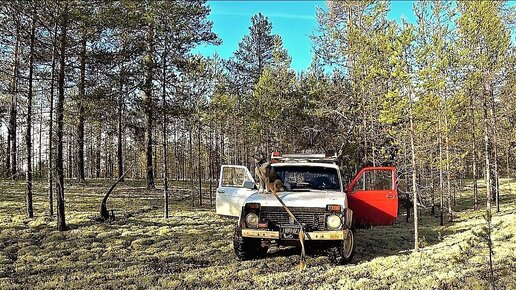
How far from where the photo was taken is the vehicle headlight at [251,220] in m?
8.16

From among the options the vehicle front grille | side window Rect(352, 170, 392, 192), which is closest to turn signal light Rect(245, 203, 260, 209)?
the vehicle front grille

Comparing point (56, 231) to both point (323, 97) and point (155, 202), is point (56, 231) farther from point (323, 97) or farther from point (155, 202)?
point (323, 97)

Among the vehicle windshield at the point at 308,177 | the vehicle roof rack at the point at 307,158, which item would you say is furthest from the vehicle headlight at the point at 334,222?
the vehicle roof rack at the point at 307,158

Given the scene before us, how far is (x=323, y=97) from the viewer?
23.4 meters

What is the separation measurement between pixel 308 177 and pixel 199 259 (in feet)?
9.97

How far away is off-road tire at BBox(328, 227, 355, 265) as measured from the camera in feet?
26.8

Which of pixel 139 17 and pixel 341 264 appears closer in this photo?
pixel 341 264

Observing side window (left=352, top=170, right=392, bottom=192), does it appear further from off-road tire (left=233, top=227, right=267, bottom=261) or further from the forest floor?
off-road tire (left=233, top=227, right=267, bottom=261)

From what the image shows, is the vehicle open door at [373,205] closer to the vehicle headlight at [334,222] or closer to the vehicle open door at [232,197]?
the vehicle headlight at [334,222]

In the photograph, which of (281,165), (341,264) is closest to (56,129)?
(281,165)

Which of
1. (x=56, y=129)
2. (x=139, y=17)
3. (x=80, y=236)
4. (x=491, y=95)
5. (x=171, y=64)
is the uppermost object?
(x=139, y=17)

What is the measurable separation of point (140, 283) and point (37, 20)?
988cm

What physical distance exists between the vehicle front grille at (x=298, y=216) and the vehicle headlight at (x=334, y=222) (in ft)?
0.36

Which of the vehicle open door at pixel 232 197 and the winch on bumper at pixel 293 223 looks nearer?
the winch on bumper at pixel 293 223
